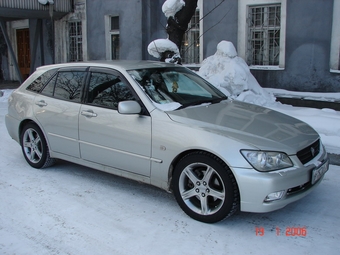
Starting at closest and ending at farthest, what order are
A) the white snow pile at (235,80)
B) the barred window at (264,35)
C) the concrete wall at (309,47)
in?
1. the white snow pile at (235,80)
2. the concrete wall at (309,47)
3. the barred window at (264,35)

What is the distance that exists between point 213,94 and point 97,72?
1.51 meters

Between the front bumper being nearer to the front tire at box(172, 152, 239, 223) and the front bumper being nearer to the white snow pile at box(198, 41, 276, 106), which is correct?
the front tire at box(172, 152, 239, 223)

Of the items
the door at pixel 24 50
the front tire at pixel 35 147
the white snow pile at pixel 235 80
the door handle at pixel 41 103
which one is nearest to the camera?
the door handle at pixel 41 103

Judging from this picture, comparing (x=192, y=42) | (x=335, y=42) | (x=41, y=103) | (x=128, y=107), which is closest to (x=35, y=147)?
(x=41, y=103)

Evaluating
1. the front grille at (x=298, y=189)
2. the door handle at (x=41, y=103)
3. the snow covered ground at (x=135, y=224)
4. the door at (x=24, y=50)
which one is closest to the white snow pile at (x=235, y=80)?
the snow covered ground at (x=135, y=224)

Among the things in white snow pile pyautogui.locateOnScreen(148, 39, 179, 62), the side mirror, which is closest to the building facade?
white snow pile pyautogui.locateOnScreen(148, 39, 179, 62)

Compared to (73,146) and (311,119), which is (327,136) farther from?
(73,146)

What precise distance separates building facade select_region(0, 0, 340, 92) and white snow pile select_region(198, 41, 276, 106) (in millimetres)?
1155

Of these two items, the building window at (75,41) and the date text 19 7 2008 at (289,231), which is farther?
the building window at (75,41)

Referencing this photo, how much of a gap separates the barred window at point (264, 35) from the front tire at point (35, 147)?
7795mm

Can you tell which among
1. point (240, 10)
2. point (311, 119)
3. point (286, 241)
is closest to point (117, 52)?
point (240, 10)

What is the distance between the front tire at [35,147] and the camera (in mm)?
5383

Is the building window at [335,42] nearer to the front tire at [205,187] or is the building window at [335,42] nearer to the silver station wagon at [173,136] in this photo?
the silver station wagon at [173,136]

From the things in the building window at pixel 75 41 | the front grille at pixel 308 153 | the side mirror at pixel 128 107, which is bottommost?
the front grille at pixel 308 153
